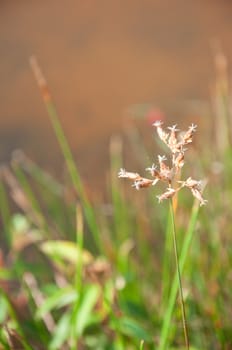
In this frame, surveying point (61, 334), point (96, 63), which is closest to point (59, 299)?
point (61, 334)

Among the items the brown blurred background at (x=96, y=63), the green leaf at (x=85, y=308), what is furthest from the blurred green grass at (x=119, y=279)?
the brown blurred background at (x=96, y=63)

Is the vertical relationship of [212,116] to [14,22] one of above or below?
below

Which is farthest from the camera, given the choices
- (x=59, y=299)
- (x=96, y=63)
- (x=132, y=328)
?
(x=96, y=63)

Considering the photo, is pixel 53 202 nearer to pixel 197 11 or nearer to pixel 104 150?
pixel 104 150

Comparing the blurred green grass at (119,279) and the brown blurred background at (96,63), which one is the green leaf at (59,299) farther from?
the brown blurred background at (96,63)

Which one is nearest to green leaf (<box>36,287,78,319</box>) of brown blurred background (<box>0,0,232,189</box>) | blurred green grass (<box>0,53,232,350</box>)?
blurred green grass (<box>0,53,232,350</box>)

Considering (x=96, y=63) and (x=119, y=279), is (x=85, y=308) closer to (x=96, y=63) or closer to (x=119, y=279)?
(x=119, y=279)

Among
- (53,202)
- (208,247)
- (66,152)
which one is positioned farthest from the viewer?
(53,202)

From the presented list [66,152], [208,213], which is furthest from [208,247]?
[66,152]

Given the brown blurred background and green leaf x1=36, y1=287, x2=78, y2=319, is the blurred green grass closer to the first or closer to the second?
green leaf x1=36, y1=287, x2=78, y2=319
